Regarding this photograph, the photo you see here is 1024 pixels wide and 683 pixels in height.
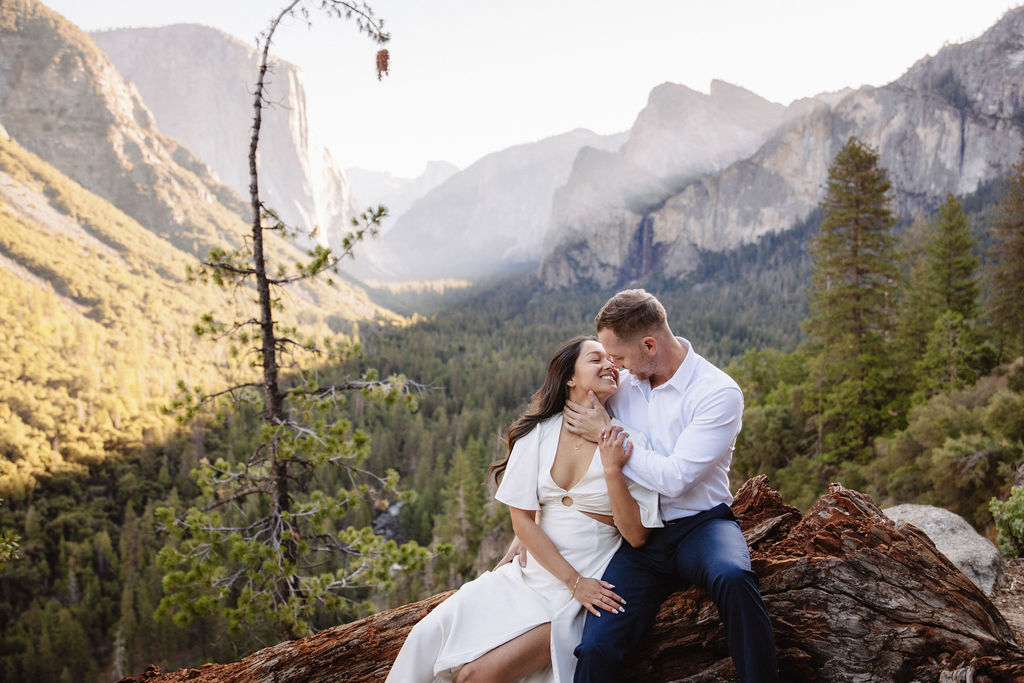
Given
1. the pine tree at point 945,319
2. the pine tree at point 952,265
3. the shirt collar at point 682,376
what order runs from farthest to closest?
1. the pine tree at point 952,265
2. the pine tree at point 945,319
3. the shirt collar at point 682,376

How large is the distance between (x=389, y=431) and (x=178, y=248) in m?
145

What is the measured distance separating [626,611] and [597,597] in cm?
18

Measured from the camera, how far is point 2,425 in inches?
2766

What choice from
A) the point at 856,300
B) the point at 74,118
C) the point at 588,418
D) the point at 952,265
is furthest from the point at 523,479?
the point at 74,118

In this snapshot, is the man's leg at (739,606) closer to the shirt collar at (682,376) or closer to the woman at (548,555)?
the woman at (548,555)

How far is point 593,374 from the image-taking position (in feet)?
12.2

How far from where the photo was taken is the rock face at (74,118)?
18288cm

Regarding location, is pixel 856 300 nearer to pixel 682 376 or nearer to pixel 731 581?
pixel 682 376

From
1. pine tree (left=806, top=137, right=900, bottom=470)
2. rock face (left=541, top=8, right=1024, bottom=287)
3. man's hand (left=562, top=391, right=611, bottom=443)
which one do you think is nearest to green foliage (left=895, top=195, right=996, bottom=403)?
pine tree (left=806, top=137, right=900, bottom=470)

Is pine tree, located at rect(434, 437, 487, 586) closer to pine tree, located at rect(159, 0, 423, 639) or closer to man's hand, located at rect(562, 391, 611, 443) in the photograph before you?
pine tree, located at rect(159, 0, 423, 639)

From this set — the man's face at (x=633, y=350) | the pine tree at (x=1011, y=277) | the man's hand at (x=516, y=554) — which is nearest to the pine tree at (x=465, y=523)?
the pine tree at (x=1011, y=277)

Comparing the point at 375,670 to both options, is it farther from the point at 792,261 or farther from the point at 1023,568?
the point at 792,261

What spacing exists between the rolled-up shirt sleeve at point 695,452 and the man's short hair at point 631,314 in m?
0.60

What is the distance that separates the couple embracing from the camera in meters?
3.19
